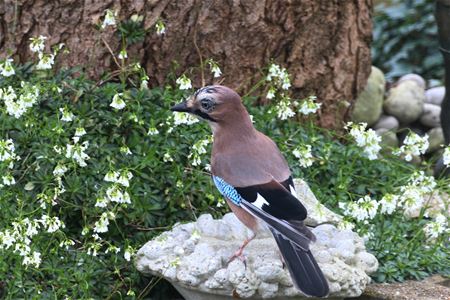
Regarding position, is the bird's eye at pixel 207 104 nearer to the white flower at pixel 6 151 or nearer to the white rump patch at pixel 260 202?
the white rump patch at pixel 260 202

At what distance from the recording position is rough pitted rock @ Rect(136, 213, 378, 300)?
4551 millimetres

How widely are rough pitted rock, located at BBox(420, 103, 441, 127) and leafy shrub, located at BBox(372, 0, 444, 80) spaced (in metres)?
1.59

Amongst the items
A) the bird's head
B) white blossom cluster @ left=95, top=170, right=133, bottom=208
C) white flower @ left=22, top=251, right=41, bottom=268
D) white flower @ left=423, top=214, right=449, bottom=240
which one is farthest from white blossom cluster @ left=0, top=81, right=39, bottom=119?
white flower @ left=423, top=214, right=449, bottom=240

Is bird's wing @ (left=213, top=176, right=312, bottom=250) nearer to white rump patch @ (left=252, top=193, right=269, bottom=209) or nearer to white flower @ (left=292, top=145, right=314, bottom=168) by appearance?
white rump patch @ (left=252, top=193, right=269, bottom=209)

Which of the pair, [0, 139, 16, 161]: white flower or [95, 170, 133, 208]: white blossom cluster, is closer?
[95, 170, 133, 208]: white blossom cluster

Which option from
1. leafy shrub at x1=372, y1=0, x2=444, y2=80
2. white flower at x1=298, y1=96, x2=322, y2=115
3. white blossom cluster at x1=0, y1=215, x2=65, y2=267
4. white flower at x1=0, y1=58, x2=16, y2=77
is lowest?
leafy shrub at x1=372, y1=0, x2=444, y2=80

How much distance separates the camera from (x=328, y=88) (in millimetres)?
6895

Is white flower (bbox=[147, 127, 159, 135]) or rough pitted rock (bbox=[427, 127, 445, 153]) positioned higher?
white flower (bbox=[147, 127, 159, 135])

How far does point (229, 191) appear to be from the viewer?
4.69 metres

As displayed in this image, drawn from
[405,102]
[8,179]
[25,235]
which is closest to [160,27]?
[8,179]

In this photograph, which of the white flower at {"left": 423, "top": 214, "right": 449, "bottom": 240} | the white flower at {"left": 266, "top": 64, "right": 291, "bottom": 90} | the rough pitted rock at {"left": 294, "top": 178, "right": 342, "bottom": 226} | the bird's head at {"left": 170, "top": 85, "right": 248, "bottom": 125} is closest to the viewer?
the bird's head at {"left": 170, "top": 85, "right": 248, "bottom": 125}

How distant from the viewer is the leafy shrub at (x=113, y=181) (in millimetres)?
4949

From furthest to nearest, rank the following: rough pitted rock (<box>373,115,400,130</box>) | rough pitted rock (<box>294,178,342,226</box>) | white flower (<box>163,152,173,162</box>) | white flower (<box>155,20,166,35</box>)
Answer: rough pitted rock (<box>373,115,400,130</box>)
white flower (<box>155,20,166,35</box>)
white flower (<box>163,152,173,162</box>)
rough pitted rock (<box>294,178,342,226</box>)

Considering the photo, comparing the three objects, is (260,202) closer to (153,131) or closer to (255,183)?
(255,183)
